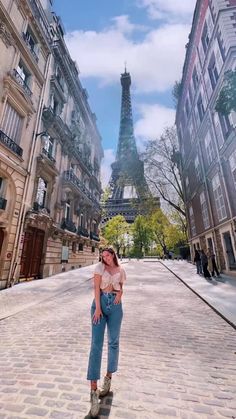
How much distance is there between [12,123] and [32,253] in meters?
7.92

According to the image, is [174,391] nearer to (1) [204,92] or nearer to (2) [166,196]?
(1) [204,92]

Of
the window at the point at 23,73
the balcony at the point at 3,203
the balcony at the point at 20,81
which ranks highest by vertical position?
the window at the point at 23,73

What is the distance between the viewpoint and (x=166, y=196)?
29.9 metres

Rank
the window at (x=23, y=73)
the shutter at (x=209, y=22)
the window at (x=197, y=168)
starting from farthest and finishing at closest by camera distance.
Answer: the window at (x=197, y=168), the shutter at (x=209, y=22), the window at (x=23, y=73)

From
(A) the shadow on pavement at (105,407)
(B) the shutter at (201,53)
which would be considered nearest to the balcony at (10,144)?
(A) the shadow on pavement at (105,407)

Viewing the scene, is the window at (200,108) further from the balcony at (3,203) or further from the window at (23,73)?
the balcony at (3,203)

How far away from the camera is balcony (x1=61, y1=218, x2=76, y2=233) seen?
17.9 m

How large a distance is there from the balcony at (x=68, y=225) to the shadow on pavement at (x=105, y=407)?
1584cm

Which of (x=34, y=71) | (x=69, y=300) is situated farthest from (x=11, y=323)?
(x=34, y=71)

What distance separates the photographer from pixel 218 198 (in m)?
15.6

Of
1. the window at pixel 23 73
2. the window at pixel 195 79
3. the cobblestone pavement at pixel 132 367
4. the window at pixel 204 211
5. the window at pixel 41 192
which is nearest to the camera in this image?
the cobblestone pavement at pixel 132 367

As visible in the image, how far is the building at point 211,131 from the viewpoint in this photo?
1286cm

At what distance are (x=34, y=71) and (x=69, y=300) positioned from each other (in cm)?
1481

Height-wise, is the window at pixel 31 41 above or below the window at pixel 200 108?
above
